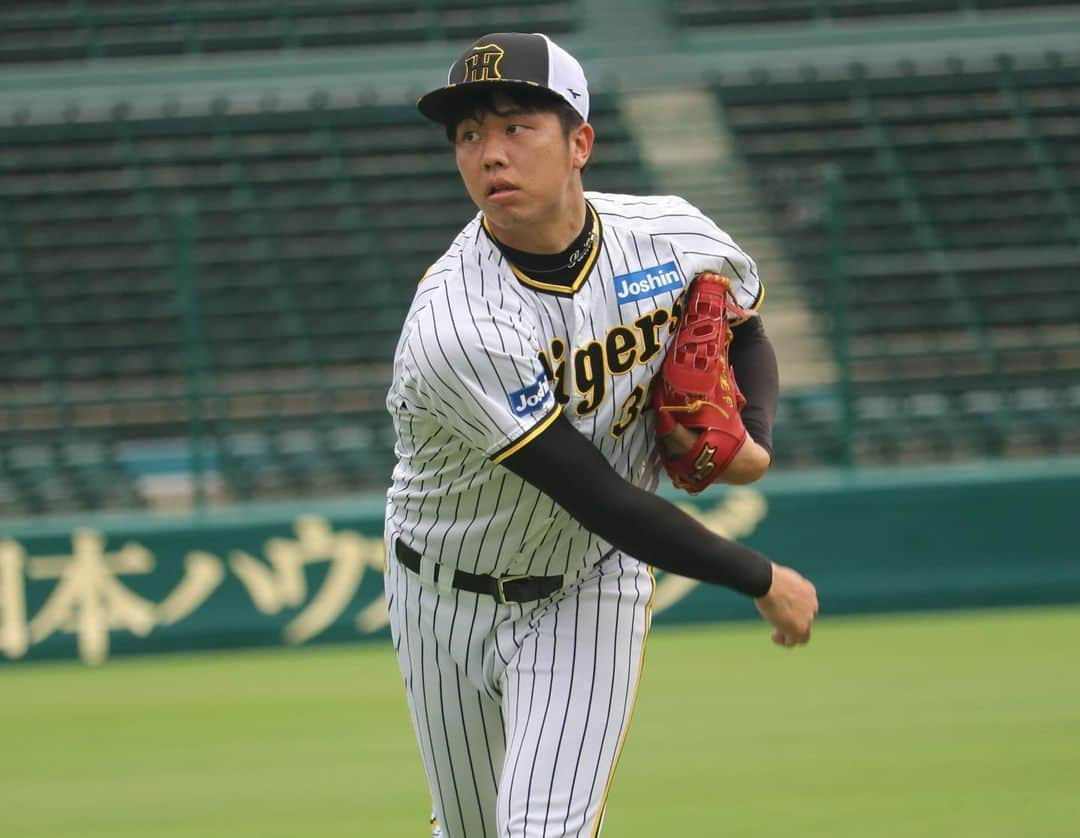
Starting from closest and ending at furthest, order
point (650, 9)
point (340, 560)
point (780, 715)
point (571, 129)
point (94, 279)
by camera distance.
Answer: point (571, 129)
point (780, 715)
point (340, 560)
point (94, 279)
point (650, 9)

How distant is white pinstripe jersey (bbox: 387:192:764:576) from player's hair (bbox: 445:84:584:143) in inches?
11.9

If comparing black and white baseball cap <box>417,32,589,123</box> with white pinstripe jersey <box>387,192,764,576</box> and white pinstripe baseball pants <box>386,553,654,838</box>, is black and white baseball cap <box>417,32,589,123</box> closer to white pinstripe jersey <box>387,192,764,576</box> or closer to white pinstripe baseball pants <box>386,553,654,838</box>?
white pinstripe jersey <box>387,192,764,576</box>

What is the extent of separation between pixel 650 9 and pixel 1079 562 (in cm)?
921

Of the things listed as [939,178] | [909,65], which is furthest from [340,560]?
[909,65]

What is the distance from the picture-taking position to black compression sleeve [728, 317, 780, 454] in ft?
13.7

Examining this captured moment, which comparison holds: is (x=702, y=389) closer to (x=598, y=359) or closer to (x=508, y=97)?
(x=598, y=359)

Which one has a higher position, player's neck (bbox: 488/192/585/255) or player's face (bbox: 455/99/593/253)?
player's face (bbox: 455/99/593/253)

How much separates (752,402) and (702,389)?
0.40 metres

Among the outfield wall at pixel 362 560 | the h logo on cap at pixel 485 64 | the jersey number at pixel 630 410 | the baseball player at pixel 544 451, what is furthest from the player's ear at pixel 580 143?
the outfield wall at pixel 362 560

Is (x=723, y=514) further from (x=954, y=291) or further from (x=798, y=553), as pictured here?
(x=954, y=291)

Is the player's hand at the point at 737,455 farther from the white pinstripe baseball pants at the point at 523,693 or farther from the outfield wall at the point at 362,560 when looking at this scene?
the outfield wall at the point at 362,560

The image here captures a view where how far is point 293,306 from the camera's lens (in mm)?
13023

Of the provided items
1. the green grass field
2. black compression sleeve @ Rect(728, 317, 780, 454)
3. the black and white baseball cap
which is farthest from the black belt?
the green grass field

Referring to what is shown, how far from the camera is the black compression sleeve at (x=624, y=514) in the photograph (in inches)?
141
